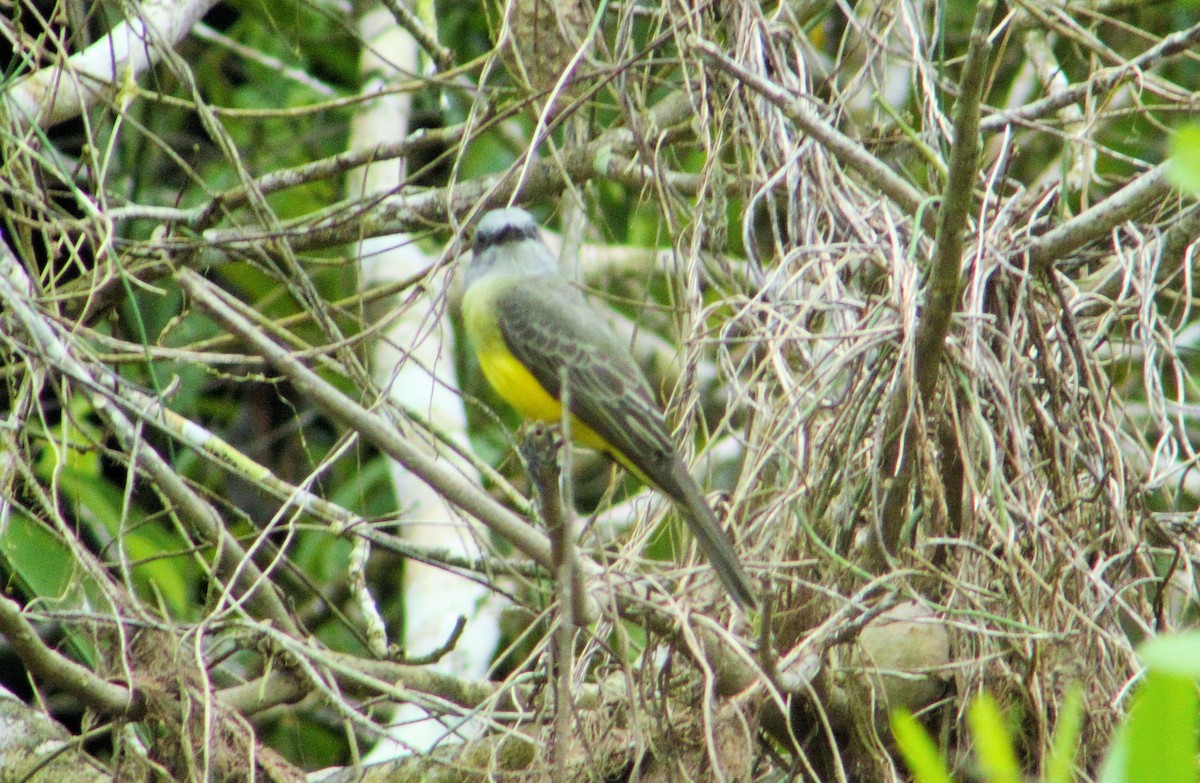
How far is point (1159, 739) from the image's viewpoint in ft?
2.45

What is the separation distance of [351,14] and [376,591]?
2682mm

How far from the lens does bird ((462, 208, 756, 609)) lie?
316cm

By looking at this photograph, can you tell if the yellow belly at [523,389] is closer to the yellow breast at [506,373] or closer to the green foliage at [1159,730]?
the yellow breast at [506,373]

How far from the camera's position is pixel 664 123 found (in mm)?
4105

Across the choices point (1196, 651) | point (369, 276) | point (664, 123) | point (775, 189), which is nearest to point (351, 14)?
point (369, 276)

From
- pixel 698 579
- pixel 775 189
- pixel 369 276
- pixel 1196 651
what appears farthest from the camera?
pixel 369 276

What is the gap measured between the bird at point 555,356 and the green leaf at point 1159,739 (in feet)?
7.05

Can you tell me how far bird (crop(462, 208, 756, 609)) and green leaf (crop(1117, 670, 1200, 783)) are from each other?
2.15 metres

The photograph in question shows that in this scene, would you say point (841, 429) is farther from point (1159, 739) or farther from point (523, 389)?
point (1159, 739)

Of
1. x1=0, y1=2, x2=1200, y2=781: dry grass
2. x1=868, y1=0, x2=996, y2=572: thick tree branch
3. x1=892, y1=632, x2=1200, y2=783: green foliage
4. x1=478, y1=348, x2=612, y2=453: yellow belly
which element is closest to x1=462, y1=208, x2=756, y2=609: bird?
x1=478, y1=348, x2=612, y2=453: yellow belly

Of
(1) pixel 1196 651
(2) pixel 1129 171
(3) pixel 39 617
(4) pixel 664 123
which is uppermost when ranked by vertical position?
(2) pixel 1129 171

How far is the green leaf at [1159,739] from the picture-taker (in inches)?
29.0

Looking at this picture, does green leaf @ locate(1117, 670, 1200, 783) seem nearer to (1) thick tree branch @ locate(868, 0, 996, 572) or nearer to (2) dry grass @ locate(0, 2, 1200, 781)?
(1) thick tree branch @ locate(868, 0, 996, 572)

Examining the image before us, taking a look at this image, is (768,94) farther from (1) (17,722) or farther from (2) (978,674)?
(1) (17,722)
